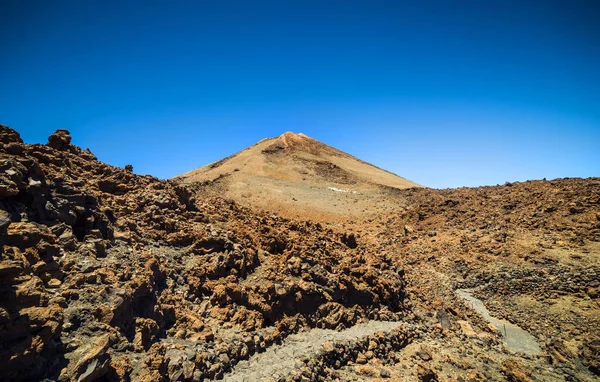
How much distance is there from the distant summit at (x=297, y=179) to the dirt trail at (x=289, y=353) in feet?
55.1

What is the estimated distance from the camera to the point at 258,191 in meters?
30.8

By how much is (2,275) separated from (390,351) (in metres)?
9.97

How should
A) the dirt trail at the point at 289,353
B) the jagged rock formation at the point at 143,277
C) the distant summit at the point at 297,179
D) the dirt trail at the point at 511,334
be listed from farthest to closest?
the distant summit at the point at 297,179 < the dirt trail at the point at 511,334 < the dirt trail at the point at 289,353 < the jagged rock formation at the point at 143,277

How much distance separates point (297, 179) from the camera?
3744 cm

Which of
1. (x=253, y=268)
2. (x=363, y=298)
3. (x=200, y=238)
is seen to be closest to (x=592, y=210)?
(x=363, y=298)

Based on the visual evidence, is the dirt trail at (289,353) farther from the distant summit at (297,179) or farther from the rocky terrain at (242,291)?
the distant summit at (297,179)

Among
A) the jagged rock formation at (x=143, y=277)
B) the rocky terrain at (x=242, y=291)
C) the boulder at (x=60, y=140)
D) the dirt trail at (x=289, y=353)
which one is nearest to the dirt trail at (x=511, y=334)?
the rocky terrain at (x=242, y=291)

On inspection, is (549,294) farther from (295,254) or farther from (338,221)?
(338,221)

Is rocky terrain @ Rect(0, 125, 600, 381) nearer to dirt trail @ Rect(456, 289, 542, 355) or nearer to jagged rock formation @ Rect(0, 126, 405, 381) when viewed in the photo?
jagged rock formation @ Rect(0, 126, 405, 381)

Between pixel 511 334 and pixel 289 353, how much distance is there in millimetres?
9592

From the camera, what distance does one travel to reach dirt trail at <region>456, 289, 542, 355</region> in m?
11.3

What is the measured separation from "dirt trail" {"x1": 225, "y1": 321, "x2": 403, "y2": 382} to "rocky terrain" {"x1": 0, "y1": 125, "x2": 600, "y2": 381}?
0.17 feet

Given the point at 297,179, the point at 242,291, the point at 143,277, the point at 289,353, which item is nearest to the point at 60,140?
the point at 143,277

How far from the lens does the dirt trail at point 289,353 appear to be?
7645 mm
